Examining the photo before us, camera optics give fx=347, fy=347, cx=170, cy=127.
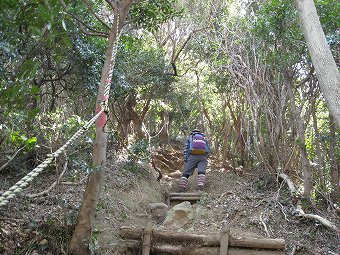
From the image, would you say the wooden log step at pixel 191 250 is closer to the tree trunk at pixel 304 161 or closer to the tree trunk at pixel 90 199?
the tree trunk at pixel 90 199

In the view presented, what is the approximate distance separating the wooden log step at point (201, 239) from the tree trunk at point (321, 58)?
1916 mm

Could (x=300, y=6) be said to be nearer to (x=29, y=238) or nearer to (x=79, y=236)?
(x=79, y=236)

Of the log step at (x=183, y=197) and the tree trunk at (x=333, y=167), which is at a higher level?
the tree trunk at (x=333, y=167)

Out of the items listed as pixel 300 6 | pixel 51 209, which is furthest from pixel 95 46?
pixel 300 6

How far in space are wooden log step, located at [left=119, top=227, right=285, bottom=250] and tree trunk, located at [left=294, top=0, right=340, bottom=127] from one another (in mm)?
1916

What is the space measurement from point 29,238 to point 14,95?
7.42ft

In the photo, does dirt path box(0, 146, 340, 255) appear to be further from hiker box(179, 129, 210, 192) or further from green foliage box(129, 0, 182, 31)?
green foliage box(129, 0, 182, 31)

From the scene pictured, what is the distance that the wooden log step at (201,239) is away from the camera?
16.1 ft

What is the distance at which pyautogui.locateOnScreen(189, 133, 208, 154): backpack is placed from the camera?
8.20 metres

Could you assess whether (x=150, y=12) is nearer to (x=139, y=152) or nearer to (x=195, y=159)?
(x=139, y=152)

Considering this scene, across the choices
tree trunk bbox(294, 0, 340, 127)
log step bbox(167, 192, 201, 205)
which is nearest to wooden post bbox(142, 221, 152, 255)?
log step bbox(167, 192, 201, 205)

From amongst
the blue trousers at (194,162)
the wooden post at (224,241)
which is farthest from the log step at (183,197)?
the wooden post at (224,241)

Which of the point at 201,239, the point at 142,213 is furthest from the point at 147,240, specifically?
the point at 142,213

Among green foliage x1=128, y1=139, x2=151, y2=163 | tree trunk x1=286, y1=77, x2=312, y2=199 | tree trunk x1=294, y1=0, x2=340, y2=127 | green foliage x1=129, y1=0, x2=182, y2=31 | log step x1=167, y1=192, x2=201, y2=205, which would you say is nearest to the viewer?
tree trunk x1=294, y1=0, x2=340, y2=127
